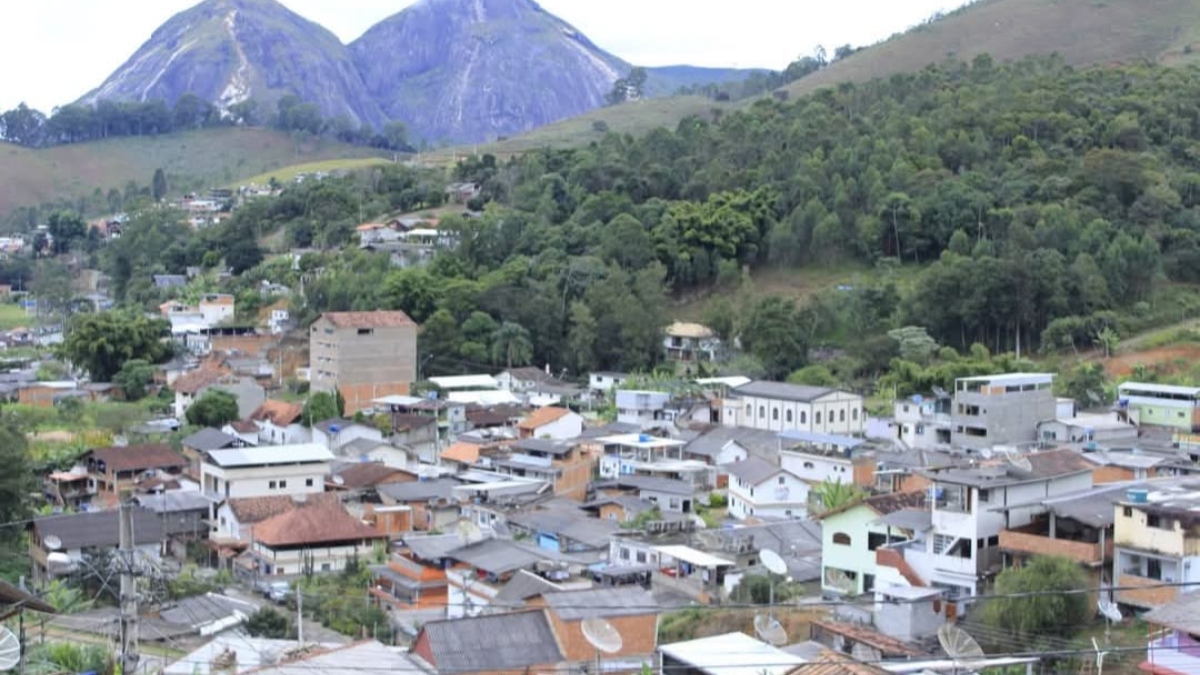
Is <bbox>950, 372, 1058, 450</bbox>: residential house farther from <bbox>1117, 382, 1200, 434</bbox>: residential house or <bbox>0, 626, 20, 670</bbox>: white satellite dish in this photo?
<bbox>0, 626, 20, 670</bbox>: white satellite dish

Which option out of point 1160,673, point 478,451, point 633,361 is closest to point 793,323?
point 633,361

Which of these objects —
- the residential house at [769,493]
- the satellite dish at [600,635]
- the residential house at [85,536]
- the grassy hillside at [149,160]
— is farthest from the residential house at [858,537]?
the grassy hillside at [149,160]

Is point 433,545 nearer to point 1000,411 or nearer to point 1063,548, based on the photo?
point 1063,548

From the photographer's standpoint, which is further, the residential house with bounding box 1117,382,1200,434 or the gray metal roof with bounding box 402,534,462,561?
the residential house with bounding box 1117,382,1200,434

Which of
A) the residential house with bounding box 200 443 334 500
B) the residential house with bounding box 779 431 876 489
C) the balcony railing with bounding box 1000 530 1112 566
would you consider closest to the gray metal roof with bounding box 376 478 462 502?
the residential house with bounding box 200 443 334 500

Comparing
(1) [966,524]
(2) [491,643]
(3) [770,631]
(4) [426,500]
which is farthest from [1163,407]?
(2) [491,643]

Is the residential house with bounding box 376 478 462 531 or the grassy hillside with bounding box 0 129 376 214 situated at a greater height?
the grassy hillside with bounding box 0 129 376 214
